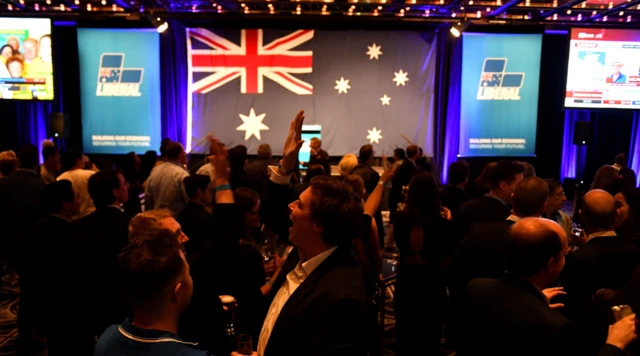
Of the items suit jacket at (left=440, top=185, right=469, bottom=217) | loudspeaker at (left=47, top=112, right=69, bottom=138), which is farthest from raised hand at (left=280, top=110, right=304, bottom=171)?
loudspeaker at (left=47, top=112, right=69, bottom=138)

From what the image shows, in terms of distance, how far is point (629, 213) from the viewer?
3199mm

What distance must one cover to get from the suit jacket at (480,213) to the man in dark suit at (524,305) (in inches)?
53.5

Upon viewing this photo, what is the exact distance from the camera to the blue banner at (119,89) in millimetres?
9438

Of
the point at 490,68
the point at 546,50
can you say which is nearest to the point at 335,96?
the point at 490,68

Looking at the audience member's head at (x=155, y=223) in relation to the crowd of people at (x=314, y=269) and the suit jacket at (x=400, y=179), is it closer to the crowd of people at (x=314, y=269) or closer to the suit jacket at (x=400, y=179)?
the crowd of people at (x=314, y=269)

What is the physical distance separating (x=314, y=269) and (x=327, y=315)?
0.25m

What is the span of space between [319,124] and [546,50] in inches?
186

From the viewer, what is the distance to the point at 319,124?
9.34 m

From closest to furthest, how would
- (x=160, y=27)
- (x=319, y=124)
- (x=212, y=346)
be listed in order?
(x=212, y=346), (x=160, y=27), (x=319, y=124)

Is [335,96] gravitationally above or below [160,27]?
below

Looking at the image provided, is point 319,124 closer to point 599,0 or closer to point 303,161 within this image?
point 303,161

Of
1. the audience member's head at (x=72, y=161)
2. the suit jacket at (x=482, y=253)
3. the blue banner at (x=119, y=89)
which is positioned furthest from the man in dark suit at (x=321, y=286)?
the blue banner at (x=119, y=89)

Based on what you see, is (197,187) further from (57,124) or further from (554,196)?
(57,124)

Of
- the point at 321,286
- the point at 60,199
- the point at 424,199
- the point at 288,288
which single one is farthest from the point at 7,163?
the point at 321,286
